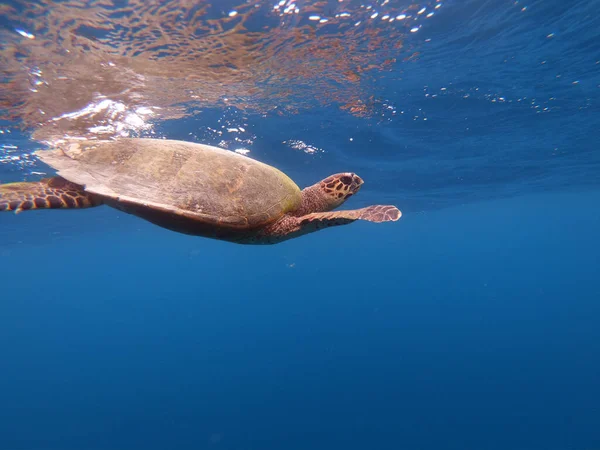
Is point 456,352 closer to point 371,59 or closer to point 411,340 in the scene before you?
point 411,340

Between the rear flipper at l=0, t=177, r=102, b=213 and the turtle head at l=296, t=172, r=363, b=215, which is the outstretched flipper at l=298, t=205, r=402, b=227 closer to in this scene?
the turtle head at l=296, t=172, r=363, b=215

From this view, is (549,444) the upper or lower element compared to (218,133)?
lower

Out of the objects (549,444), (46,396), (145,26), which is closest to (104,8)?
(145,26)

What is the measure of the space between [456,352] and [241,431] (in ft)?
80.4

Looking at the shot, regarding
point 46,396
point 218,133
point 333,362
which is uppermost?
point 218,133

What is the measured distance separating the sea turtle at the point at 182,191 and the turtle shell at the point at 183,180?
1 centimetres

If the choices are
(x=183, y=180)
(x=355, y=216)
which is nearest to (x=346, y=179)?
(x=355, y=216)

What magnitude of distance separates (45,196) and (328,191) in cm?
444

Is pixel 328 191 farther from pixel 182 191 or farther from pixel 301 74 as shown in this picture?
pixel 301 74

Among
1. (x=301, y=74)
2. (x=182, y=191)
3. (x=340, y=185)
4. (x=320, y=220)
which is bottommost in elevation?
(x=320, y=220)

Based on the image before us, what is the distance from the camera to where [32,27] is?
581 cm

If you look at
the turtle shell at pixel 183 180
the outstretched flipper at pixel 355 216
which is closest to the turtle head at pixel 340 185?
A: the turtle shell at pixel 183 180

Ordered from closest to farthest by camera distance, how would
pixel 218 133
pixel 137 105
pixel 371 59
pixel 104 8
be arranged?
pixel 104 8, pixel 371 59, pixel 137 105, pixel 218 133

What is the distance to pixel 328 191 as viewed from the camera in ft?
17.6
